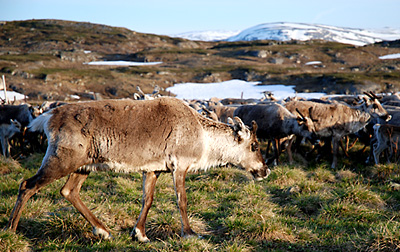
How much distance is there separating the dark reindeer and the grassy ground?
40 cm

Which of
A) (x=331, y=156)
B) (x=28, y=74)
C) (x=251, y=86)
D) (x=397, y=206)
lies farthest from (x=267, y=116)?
(x=28, y=74)

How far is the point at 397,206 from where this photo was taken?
746 centimetres

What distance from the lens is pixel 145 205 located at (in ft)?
18.0

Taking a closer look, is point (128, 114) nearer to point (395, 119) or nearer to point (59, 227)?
point (59, 227)

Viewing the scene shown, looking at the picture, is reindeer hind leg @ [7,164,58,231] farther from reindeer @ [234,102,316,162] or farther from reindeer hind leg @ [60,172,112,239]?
reindeer @ [234,102,316,162]

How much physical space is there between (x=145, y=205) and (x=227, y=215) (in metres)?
1.80

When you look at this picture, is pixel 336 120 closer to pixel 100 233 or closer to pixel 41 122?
pixel 100 233

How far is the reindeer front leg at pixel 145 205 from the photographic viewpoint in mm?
5266

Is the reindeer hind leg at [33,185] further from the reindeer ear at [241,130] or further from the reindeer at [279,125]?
the reindeer at [279,125]

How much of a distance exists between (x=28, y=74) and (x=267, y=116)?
182 ft

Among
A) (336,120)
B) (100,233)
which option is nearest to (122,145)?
(100,233)

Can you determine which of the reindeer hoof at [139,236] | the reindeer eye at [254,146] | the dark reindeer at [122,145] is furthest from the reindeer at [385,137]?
the reindeer hoof at [139,236]

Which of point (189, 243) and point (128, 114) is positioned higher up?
point (128, 114)

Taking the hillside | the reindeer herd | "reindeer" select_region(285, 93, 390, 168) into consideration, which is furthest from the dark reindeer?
the hillside
